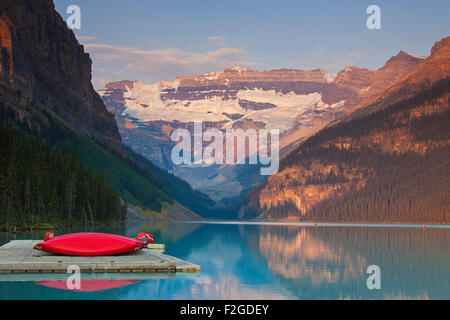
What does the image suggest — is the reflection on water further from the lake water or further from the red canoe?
the red canoe

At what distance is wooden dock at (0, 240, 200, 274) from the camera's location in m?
48.4

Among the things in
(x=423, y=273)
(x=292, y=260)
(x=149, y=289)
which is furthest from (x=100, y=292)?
(x=292, y=260)

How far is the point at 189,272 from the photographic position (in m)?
53.9

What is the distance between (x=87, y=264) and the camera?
4888 centimetres

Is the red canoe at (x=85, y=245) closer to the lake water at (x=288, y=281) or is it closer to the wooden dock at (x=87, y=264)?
the wooden dock at (x=87, y=264)

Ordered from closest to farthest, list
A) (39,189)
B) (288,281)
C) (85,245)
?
1. (288,281)
2. (85,245)
3. (39,189)

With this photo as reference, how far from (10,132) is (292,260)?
75626 millimetres

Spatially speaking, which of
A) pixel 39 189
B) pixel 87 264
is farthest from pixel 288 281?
pixel 39 189

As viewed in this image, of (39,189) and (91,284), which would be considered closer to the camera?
(91,284)

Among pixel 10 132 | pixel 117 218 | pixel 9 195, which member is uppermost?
pixel 10 132

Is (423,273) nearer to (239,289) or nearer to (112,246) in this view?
(239,289)

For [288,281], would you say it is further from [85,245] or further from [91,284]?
[85,245]

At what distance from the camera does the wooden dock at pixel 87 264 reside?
4838cm

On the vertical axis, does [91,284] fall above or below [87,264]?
below
